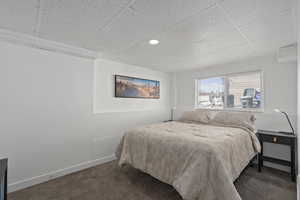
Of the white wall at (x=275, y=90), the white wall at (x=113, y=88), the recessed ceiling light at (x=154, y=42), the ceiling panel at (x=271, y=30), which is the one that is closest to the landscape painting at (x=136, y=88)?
the white wall at (x=113, y=88)

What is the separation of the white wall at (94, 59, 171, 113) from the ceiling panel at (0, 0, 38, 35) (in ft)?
4.38

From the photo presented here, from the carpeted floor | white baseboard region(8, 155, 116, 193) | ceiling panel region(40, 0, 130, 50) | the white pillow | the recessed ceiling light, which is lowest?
the carpeted floor

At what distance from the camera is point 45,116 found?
2166 mm

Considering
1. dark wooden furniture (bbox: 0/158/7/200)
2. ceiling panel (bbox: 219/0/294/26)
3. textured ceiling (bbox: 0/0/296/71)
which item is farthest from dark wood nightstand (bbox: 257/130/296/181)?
dark wooden furniture (bbox: 0/158/7/200)

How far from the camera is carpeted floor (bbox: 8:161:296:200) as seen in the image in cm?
183

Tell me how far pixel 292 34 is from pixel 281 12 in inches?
28.9

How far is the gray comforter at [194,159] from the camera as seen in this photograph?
4.90 ft

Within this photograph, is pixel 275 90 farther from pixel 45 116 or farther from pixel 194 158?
pixel 45 116

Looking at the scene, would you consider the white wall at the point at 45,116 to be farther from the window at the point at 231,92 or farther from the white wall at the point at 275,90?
the white wall at the point at 275,90

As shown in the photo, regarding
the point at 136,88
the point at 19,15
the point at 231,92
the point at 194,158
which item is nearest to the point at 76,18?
the point at 19,15

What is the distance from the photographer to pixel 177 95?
4398 mm

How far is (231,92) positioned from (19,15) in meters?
3.84

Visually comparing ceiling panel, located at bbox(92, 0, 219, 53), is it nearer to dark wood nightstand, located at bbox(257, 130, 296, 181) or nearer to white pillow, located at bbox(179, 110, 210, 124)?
white pillow, located at bbox(179, 110, 210, 124)

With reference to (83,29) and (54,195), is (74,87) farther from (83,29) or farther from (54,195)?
(54,195)
